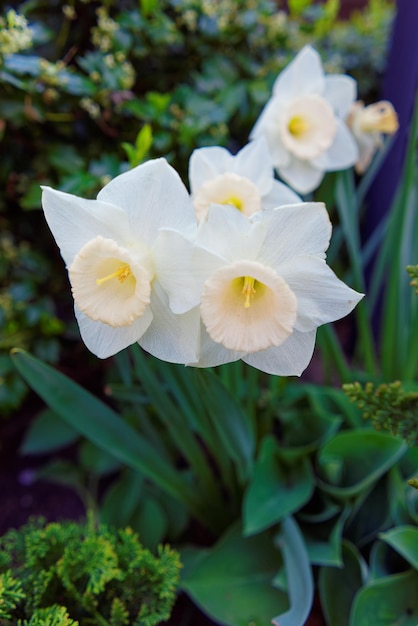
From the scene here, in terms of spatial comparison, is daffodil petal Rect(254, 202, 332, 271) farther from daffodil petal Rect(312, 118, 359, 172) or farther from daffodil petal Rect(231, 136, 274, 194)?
daffodil petal Rect(312, 118, 359, 172)

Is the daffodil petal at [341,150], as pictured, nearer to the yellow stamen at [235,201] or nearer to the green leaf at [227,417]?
the yellow stamen at [235,201]

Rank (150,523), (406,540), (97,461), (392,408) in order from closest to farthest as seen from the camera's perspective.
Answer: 1. (392,408)
2. (406,540)
3. (150,523)
4. (97,461)

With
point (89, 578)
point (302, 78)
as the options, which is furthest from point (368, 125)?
point (89, 578)

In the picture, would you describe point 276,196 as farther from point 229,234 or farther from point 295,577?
point 295,577

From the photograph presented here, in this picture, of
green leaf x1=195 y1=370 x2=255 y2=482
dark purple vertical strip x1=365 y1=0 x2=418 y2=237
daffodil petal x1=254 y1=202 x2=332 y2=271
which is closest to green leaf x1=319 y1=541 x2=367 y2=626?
green leaf x1=195 y1=370 x2=255 y2=482

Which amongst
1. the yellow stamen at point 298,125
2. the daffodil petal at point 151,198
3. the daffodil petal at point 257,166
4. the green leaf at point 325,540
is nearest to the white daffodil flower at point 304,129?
the yellow stamen at point 298,125

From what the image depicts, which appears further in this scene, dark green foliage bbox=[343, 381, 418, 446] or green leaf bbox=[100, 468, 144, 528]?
green leaf bbox=[100, 468, 144, 528]
